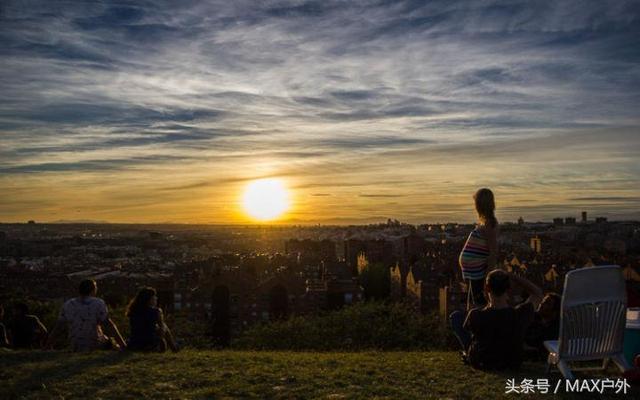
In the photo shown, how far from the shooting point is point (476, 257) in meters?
8.55

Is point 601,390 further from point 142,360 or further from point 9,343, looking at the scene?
point 9,343

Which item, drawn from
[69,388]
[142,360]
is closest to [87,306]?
[142,360]

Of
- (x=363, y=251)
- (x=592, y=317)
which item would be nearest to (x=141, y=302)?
(x=592, y=317)

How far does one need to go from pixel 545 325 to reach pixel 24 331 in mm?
9708

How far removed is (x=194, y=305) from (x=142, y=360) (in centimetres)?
3332

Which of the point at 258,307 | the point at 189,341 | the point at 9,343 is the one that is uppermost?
the point at 9,343

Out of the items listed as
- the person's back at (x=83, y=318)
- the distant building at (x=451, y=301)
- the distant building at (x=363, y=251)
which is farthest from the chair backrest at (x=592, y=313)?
the distant building at (x=363, y=251)

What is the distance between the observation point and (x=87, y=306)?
10133 mm

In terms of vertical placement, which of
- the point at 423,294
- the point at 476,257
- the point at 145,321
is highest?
the point at 476,257

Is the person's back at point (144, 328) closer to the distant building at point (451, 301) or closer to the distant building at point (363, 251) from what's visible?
the distant building at point (451, 301)

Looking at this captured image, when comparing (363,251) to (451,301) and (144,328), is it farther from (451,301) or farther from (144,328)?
(144,328)

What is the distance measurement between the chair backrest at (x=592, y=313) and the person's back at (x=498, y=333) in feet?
2.27

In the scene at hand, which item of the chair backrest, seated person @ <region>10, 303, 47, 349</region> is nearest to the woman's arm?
the chair backrest

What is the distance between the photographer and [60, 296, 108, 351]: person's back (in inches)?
399
